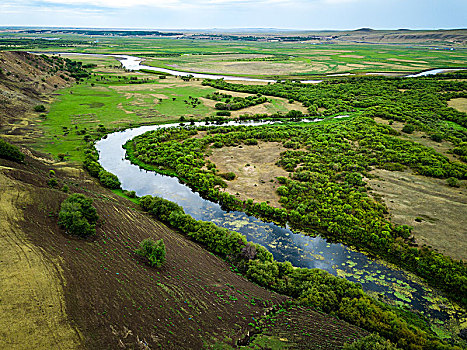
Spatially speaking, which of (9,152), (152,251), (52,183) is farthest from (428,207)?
(9,152)

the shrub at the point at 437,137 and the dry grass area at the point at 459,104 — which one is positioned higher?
the dry grass area at the point at 459,104

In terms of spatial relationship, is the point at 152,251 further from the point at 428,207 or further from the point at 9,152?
the point at 428,207

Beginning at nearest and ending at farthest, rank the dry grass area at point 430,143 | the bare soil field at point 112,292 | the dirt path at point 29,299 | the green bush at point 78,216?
the dirt path at point 29,299, the bare soil field at point 112,292, the green bush at point 78,216, the dry grass area at point 430,143

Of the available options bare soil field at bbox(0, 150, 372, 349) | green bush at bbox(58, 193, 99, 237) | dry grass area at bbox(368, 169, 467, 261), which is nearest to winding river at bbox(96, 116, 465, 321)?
bare soil field at bbox(0, 150, 372, 349)

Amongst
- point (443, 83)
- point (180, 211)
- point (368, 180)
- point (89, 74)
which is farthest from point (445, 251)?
point (89, 74)

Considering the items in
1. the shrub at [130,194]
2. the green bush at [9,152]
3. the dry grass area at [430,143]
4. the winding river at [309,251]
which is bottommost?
the winding river at [309,251]

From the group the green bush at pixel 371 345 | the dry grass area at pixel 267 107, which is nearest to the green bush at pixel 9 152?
the green bush at pixel 371 345

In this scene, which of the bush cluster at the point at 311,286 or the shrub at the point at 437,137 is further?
the shrub at the point at 437,137

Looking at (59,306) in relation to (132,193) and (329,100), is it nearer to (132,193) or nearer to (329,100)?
(132,193)

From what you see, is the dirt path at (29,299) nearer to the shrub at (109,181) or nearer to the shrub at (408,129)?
the shrub at (109,181)
